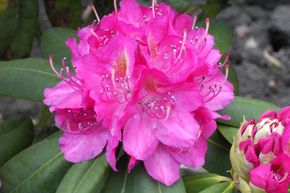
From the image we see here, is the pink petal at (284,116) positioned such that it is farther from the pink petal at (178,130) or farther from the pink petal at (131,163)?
the pink petal at (131,163)

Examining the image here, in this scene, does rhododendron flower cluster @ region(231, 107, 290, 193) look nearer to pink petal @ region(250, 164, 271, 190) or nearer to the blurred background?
pink petal @ region(250, 164, 271, 190)

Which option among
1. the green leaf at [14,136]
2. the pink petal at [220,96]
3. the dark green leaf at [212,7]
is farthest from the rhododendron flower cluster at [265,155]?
the dark green leaf at [212,7]

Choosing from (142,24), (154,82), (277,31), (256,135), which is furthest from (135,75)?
(277,31)

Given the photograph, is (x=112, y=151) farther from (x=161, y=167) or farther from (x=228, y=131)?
(x=228, y=131)

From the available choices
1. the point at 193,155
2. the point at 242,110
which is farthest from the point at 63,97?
the point at 242,110

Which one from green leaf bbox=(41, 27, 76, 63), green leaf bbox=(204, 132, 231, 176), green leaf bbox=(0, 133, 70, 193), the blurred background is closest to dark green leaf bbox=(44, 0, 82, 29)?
green leaf bbox=(41, 27, 76, 63)
